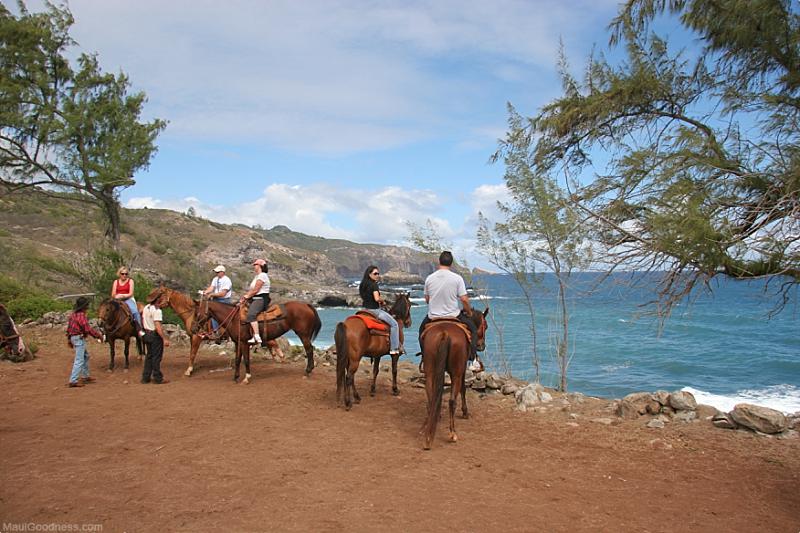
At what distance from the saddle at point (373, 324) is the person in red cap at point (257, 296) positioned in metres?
2.41

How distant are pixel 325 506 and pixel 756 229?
15.8 feet

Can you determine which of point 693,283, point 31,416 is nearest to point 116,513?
point 31,416

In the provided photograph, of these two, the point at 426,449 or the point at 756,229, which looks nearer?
the point at 756,229

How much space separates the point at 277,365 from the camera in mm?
12570

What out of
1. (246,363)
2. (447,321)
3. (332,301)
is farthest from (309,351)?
(332,301)

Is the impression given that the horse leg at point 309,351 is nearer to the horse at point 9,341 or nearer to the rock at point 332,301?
the horse at point 9,341

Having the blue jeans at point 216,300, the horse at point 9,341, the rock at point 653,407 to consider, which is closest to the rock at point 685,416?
the rock at point 653,407

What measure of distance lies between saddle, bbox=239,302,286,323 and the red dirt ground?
6.35 feet

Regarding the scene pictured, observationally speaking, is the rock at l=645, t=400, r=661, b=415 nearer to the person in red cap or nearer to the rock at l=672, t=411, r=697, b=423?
the rock at l=672, t=411, r=697, b=423

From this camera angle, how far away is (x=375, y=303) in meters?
9.09

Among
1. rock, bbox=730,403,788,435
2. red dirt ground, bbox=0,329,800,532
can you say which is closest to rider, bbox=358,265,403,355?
red dirt ground, bbox=0,329,800,532

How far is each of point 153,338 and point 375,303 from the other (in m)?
4.63

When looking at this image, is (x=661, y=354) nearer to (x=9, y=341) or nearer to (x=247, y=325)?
(x=247, y=325)

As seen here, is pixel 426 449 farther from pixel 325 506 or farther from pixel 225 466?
pixel 225 466
